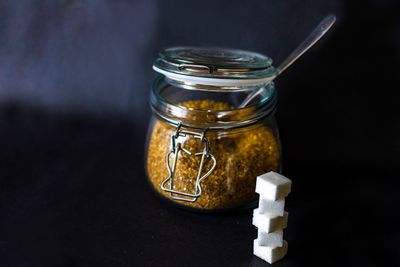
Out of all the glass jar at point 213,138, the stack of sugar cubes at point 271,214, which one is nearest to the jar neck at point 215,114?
the glass jar at point 213,138

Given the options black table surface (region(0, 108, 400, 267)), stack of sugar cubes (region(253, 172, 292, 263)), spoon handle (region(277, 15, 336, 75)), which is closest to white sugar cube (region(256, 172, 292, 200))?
stack of sugar cubes (region(253, 172, 292, 263))

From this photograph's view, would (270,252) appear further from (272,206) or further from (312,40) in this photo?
(312,40)

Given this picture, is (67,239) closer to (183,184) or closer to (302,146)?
(183,184)

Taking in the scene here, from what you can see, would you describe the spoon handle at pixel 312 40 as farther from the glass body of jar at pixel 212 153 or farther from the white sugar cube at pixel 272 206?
the white sugar cube at pixel 272 206

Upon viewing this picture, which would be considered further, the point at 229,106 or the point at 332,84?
the point at 332,84

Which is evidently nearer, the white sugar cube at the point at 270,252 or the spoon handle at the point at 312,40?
the white sugar cube at the point at 270,252

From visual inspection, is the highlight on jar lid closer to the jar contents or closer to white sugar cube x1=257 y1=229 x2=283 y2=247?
the jar contents

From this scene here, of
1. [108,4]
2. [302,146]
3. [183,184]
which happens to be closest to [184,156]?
[183,184]
